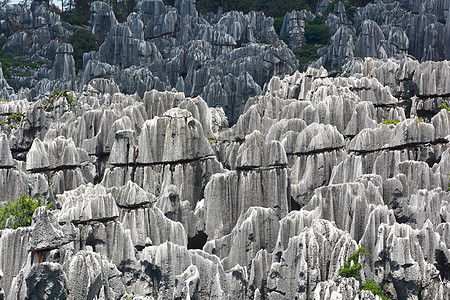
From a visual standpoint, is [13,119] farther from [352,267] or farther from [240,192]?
[352,267]

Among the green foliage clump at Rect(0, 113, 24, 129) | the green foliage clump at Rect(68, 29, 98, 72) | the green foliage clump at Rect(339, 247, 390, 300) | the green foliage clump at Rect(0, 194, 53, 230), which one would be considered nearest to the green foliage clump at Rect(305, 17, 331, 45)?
the green foliage clump at Rect(68, 29, 98, 72)

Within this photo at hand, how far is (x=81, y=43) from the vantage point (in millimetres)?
80000

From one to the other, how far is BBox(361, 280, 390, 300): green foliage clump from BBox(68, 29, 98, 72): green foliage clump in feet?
206

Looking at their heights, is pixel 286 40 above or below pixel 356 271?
above

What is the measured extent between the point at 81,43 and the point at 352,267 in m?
66.2

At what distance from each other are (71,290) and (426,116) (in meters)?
28.6

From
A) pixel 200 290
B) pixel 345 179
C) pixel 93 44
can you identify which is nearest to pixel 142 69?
pixel 93 44

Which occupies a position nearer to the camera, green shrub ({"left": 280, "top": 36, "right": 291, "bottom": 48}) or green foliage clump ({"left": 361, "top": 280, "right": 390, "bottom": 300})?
green foliage clump ({"left": 361, "top": 280, "right": 390, "bottom": 300})

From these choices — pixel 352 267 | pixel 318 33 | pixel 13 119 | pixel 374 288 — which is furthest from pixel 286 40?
pixel 352 267

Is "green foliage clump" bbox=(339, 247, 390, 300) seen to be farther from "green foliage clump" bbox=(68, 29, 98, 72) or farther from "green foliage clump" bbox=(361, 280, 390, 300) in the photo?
"green foliage clump" bbox=(68, 29, 98, 72)

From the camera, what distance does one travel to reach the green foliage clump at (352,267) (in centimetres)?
1898

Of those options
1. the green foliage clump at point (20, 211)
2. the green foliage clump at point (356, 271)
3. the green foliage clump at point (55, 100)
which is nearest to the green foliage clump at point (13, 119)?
the green foliage clump at point (55, 100)

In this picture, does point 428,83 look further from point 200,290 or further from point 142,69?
point 142,69

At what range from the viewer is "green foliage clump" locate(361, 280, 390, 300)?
19453 millimetres
